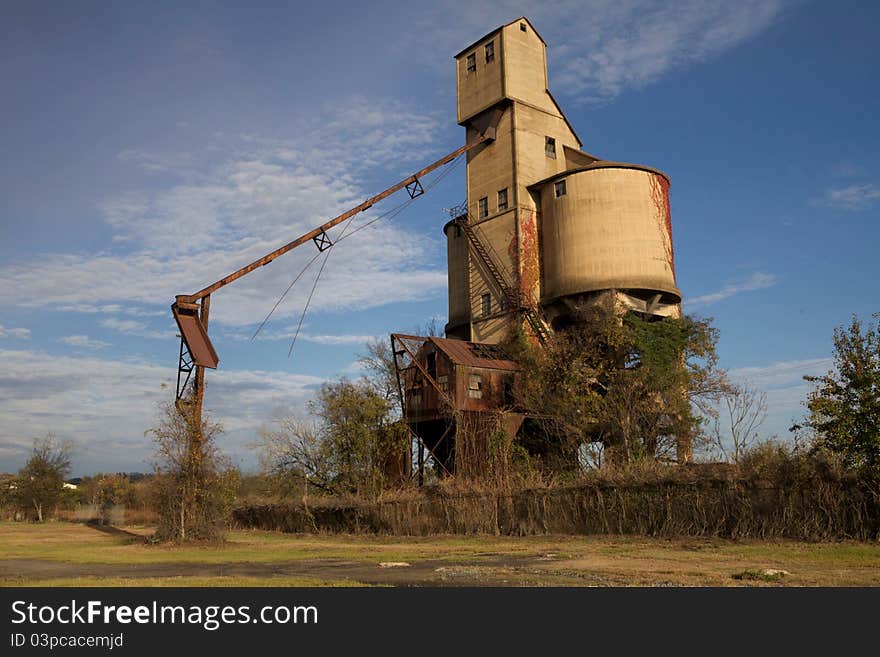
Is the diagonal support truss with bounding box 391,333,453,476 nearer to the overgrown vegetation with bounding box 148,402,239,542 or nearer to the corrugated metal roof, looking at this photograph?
the corrugated metal roof

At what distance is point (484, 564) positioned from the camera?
16.8 metres

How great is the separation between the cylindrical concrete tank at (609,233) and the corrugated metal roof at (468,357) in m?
4.26

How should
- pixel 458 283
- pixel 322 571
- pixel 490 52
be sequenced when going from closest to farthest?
pixel 322 571, pixel 490 52, pixel 458 283

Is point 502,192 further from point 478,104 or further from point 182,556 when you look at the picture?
point 182,556

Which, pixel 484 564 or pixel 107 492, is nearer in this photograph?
pixel 484 564

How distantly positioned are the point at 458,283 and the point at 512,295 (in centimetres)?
677

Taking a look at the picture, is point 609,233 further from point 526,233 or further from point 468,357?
point 468,357

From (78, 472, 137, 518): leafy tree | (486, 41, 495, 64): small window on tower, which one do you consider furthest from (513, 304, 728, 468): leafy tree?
(78, 472, 137, 518): leafy tree

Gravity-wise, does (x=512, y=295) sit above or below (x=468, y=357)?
above

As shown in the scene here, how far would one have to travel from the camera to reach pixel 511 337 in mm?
41375

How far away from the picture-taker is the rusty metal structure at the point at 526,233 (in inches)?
1558

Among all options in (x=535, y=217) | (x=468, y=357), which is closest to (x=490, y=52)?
(x=535, y=217)

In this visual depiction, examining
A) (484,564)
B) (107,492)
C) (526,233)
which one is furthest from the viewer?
(107,492)
